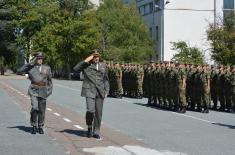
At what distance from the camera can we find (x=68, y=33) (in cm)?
6631

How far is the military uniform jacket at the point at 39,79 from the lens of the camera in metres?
13.4

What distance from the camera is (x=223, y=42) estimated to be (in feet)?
176

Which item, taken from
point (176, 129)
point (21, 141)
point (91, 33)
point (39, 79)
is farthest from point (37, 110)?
point (91, 33)

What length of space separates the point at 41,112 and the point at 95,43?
174 ft

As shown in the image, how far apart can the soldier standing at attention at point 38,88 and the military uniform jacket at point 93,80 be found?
4.12ft

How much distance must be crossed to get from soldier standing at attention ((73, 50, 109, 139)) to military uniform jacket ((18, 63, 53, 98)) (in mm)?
1243

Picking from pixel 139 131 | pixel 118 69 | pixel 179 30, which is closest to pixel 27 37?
pixel 179 30

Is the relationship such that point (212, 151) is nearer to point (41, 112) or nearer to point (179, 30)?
point (41, 112)

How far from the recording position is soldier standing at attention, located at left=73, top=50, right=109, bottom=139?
12555 millimetres

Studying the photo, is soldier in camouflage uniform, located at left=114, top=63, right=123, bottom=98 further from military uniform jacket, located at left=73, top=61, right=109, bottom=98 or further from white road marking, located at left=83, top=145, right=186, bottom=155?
white road marking, located at left=83, top=145, right=186, bottom=155

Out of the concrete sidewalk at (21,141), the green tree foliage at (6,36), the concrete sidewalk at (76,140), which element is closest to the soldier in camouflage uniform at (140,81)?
the concrete sidewalk at (76,140)

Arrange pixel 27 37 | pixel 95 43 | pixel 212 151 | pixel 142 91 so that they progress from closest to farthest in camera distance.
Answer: pixel 212 151 → pixel 142 91 → pixel 95 43 → pixel 27 37

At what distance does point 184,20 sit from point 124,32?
36.6 feet

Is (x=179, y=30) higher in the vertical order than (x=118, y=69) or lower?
higher
